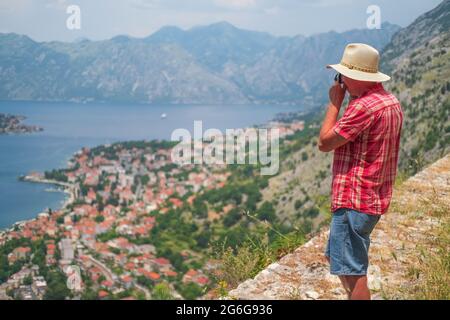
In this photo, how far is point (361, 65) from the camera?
2652mm

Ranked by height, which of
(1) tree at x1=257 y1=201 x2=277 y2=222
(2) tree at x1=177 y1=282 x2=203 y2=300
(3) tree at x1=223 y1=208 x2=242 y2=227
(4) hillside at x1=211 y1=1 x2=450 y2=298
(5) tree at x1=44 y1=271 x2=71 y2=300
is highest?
(4) hillside at x1=211 y1=1 x2=450 y2=298

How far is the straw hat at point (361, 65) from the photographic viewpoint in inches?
103

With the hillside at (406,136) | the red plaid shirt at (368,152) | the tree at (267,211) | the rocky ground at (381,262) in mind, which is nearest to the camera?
the red plaid shirt at (368,152)

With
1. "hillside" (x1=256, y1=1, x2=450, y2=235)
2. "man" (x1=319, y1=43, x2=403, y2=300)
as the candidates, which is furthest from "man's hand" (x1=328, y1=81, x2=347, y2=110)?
"hillside" (x1=256, y1=1, x2=450, y2=235)

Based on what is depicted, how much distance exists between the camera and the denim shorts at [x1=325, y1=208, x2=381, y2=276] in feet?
8.59

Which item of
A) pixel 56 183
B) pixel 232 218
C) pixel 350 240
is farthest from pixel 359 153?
pixel 56 183

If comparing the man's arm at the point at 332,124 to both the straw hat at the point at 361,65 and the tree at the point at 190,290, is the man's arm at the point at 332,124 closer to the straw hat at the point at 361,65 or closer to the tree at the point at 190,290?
the straw hat at the point at 361,65

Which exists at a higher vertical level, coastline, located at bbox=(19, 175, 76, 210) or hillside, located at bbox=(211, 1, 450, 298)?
hillside, located at bbox=(211, 1, 450, 298)

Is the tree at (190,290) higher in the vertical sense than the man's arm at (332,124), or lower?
lower

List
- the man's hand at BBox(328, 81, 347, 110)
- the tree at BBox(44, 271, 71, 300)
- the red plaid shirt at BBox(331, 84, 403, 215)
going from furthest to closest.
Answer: the tree at BBox(44, 271, 71, 300)
the man's hand at BBox(328, 81, 347, 110)
the red plaid shirt at BBox(331, 84, 403, 215)

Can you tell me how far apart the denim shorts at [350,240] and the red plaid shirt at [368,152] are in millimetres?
47

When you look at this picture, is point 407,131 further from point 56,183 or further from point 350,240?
point 56,183

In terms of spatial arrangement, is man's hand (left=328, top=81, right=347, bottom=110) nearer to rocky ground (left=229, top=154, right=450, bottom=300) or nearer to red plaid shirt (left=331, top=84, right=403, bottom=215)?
red plaid shirt (left=331, top=84, right=403, bottom=215)

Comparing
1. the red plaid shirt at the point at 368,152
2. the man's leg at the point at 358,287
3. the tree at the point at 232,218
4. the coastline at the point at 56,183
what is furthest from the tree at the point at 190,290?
the coastline at the point at 56,183
